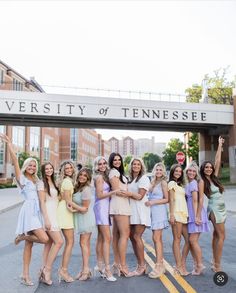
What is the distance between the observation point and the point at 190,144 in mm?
52812

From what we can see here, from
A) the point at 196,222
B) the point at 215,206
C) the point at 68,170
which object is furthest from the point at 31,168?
the point at 215,206

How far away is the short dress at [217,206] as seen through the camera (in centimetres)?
594

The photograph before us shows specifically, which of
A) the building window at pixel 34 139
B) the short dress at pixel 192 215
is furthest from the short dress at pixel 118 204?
the building window at pixel 34 139

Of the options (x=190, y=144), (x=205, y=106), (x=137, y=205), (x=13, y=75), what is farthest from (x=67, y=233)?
(x=13, y=75)

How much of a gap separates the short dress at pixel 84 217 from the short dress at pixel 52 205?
11.8 inches

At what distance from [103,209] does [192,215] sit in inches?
53.2

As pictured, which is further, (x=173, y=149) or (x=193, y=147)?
(x=173, y=149)

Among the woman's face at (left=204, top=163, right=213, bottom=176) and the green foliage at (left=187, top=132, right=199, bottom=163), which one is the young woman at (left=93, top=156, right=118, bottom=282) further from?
the green foliage at (left=187, top=132, right=199, bottom=163)

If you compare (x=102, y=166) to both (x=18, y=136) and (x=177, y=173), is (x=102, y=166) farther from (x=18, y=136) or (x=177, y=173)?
(x=18, y=136)

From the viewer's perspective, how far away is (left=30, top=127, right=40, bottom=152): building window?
66312 millimetres

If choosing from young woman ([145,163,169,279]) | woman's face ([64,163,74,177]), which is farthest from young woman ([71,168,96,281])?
young woman ([145,163,169,279])

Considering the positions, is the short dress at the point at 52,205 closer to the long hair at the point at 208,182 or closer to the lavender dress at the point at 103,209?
the lavender dress at the point at 103,209

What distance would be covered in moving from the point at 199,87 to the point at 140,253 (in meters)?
50.1

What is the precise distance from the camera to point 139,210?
229 inches
